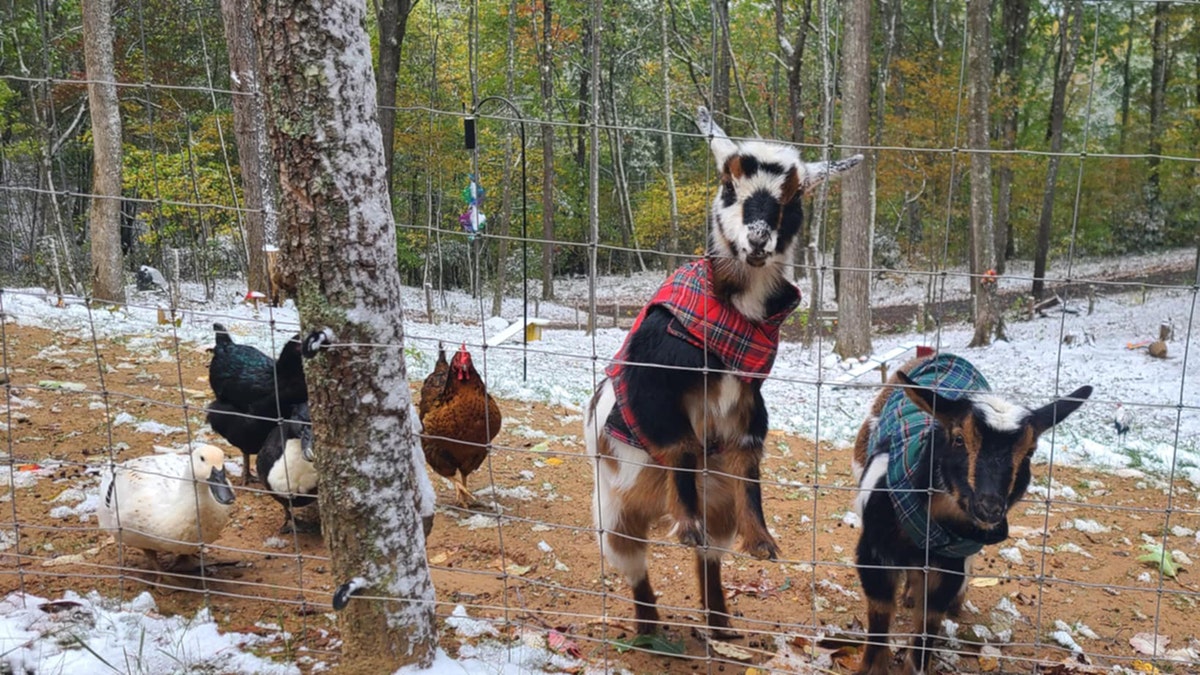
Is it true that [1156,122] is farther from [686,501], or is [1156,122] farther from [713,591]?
[686,501]

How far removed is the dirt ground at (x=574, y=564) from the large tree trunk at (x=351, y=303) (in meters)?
0.48

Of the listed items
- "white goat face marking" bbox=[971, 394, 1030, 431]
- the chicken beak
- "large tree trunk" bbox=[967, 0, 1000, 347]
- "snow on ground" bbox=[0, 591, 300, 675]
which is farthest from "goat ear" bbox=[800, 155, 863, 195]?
"large tree trunk" bbox=[967, 0, 1000, 347]

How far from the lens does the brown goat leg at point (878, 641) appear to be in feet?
11.1

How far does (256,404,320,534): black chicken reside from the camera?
163 inches

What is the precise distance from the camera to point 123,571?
3.62 m

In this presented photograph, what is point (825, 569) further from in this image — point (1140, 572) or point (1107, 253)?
point (1107, 253)

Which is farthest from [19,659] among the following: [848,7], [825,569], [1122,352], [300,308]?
[1122,352]

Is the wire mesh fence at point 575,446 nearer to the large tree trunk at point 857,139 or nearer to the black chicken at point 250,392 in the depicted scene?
the black chicken at point 250,392

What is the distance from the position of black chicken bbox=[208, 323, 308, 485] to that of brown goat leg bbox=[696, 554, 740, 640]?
7.93 ft

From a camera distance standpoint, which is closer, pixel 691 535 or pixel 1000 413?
pixel 1000 413

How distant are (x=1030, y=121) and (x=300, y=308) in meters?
27.6

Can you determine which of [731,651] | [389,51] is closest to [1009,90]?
[389,51]

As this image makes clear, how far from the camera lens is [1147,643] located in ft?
12.5

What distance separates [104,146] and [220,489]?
30.9ft
